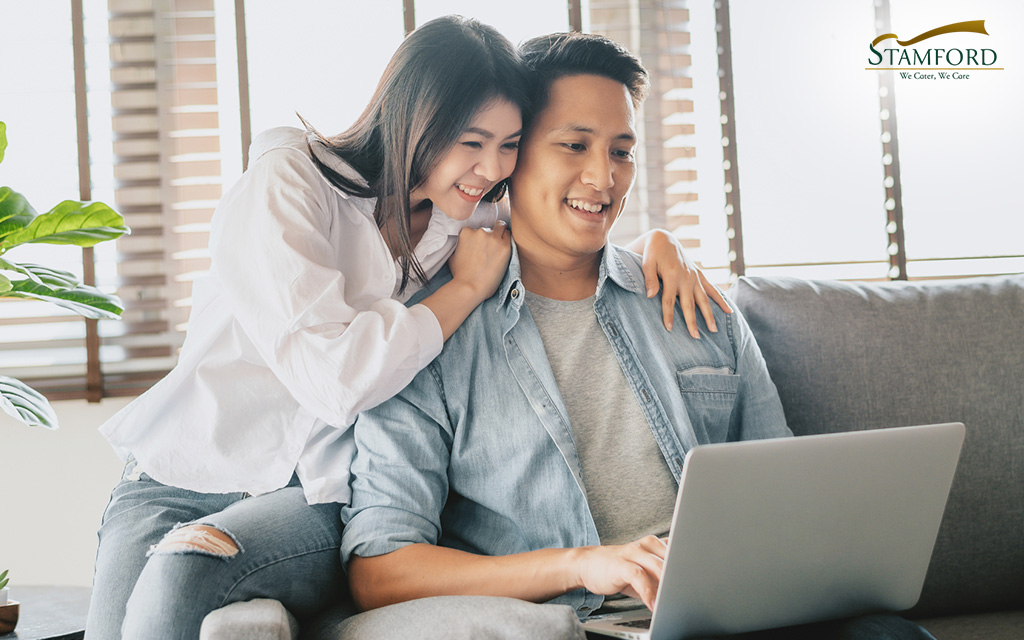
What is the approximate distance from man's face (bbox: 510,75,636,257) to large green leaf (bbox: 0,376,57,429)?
3.89 ft

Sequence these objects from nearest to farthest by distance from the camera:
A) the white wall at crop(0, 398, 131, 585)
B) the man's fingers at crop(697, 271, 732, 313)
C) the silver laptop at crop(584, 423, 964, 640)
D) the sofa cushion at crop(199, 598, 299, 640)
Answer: the silver laptop at crop(584, 423, 964, 640), the sofa cushion at crop(199, 598, 299, 640), the man's fingers at crop(697, 271, 732, 313), the white wall at crop(0, 398, 131, 585)

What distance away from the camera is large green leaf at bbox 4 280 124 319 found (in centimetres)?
177

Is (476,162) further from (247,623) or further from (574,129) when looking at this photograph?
(247,623)

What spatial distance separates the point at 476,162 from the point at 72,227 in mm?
1027

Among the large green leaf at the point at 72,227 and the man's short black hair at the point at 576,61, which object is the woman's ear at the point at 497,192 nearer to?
the man's short black hair at the point at 576,61

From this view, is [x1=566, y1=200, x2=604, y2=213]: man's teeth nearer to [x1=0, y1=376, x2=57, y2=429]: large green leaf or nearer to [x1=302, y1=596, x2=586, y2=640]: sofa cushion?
[x1=302, y1=596, x2=586, y2=640]: sofa cushion

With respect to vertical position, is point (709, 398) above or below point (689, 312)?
below

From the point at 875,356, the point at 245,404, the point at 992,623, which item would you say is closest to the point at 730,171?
the point at 875,356

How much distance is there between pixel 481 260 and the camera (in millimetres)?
1380

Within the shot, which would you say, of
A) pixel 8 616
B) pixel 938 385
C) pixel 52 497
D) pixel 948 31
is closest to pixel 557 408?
pixel 938 385

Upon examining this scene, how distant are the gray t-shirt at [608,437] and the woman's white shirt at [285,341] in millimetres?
254

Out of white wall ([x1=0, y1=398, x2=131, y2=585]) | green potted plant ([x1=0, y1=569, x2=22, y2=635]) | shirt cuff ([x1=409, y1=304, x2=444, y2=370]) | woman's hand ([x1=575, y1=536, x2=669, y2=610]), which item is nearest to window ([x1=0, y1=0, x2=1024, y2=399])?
white wall ([x1=0, y1=398, x2=131, y2=585])

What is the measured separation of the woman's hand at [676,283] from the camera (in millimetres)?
1438

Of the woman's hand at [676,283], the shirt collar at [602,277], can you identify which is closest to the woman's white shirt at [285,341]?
the shirt collar at [602,277]
